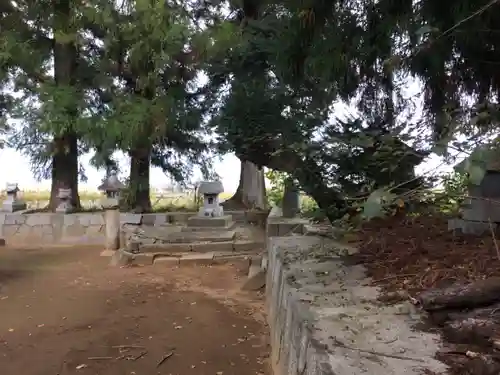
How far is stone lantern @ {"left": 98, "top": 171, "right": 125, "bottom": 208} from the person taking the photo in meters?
8.27

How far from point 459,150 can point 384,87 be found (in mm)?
2145

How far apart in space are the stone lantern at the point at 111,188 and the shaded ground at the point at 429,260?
580 cm

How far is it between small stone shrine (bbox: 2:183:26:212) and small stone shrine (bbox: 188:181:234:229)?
3435 millimetres

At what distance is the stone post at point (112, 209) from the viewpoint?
24.0ft

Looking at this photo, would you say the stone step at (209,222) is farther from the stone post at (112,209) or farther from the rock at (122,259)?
the rock at (122,259)

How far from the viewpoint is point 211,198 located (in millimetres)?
7680

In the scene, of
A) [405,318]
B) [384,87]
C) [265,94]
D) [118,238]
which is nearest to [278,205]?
[118,238]

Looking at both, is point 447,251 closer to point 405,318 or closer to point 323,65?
point 405,318

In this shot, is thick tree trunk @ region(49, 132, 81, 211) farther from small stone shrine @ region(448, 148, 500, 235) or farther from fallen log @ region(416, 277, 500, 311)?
fallen log @ region(416, 277, 500, 311)

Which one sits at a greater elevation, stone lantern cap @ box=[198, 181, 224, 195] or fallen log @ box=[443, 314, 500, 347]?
stone lantern cap @ box=[198, 181, 224, 195]

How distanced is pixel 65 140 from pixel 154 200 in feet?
6.52

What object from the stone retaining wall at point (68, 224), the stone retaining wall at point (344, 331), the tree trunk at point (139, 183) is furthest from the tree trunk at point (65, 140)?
the stone retaining wall at point (344, 331)

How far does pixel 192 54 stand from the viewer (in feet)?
23.4

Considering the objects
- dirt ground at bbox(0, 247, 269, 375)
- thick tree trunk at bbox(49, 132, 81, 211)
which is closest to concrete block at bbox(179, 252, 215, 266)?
dirt ground at bbox(0, 247, 269, 375)
